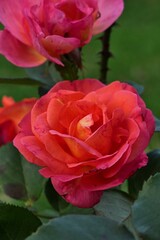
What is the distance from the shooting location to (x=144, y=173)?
2.52ft

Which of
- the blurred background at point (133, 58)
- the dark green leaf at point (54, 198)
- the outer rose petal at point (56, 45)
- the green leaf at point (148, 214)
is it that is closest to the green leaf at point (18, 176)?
the dark green leaf at point (54, 198)

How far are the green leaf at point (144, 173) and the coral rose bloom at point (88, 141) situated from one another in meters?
0.06

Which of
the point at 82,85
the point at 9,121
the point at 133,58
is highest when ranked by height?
the point at 82,85

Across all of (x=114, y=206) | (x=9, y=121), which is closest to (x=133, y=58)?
(x=9, y=121)

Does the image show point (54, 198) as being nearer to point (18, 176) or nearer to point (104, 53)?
point (18, 176)

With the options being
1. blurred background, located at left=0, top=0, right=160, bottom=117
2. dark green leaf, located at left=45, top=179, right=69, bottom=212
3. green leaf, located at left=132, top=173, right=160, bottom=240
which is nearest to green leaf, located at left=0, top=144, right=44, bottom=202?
dark green leaf, located at left=45, top=179, right=69, bottom=212

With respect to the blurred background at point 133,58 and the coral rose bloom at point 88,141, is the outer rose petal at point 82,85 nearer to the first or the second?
the coral rose bloom at point 88,141

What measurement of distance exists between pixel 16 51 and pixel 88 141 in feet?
0.81

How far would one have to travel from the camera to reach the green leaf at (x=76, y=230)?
576mm

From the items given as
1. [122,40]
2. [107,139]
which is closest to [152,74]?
[122,40]

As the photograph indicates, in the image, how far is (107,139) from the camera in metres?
0.68

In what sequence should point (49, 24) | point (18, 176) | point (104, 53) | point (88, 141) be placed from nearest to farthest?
point (88, 141) → point (49, 24) → point (18, 176) → point (104, 53)

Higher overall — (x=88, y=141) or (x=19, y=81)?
(x=88, y=141)

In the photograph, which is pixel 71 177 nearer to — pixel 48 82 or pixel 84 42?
pixel 84 42
